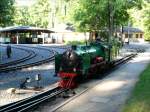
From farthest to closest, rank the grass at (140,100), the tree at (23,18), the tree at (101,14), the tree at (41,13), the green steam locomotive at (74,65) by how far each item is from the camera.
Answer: the tree at (41,13) < the tree at (23,18) < the tree at (101,14) < the green steam locomotive at (74,65) < the grass at (140,100)

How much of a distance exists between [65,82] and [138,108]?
251 inches

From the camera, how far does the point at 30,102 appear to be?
15773 millimetres

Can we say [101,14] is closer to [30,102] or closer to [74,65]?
[74,65]

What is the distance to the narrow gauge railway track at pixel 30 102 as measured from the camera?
14289mm

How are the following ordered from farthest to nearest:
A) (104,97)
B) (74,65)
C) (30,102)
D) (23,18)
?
(23,18), (74,65), (104,97), (30,102)

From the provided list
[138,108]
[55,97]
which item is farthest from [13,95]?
[138,108]

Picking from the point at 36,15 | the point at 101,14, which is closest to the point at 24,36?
the point at 101,14

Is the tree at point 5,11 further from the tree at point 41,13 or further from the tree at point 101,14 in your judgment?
the tree at point 41,13

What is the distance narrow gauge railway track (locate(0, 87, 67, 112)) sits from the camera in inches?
563

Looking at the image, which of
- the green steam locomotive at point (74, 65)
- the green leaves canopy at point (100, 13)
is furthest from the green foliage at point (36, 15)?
the green steam locomotive at point (74, 65)

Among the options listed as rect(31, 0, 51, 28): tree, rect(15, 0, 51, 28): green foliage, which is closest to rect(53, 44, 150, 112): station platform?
rect(31, 0, 51, 28): tree

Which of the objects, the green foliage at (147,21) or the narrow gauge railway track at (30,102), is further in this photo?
the green foliage at (147,21)

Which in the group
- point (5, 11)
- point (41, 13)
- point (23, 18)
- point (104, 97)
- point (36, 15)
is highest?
point (41, 13)

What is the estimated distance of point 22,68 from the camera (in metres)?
28.4
